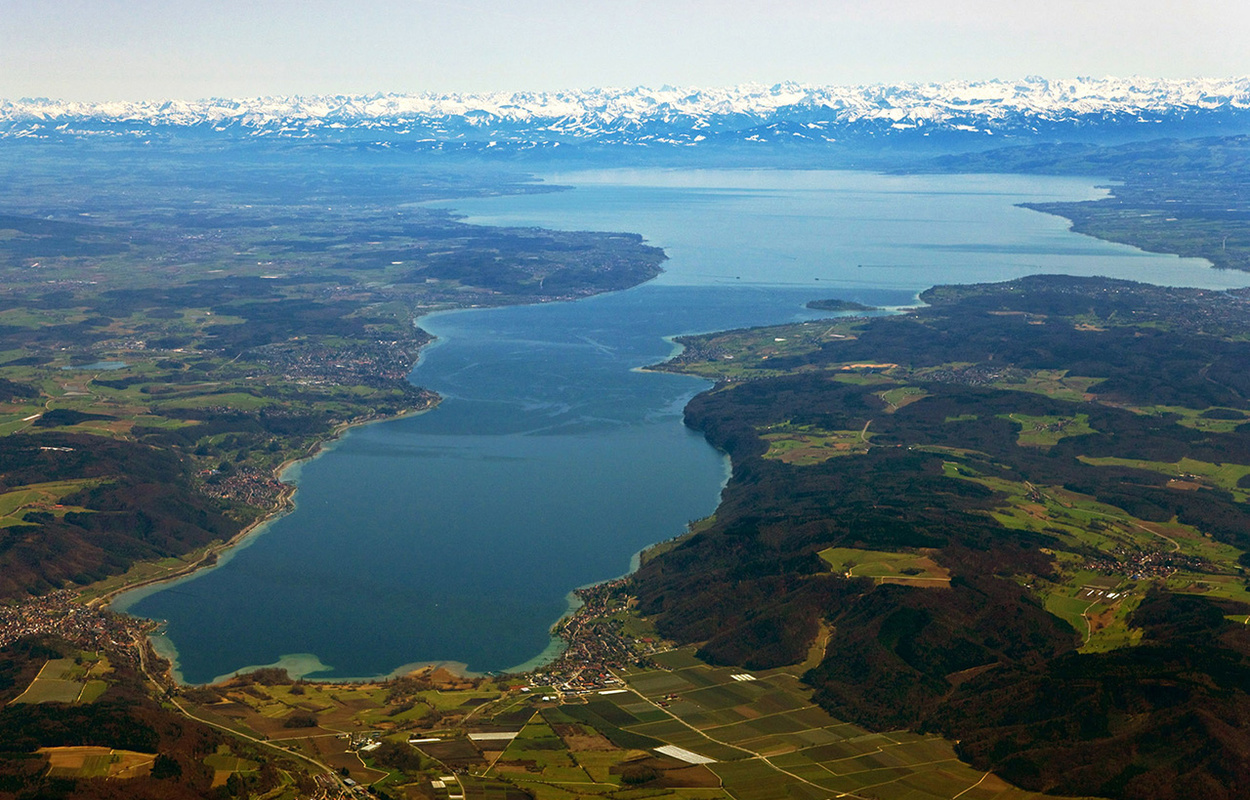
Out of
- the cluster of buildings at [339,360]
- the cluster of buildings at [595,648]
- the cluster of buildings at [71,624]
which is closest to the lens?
the cluster of buildings at [595,648]

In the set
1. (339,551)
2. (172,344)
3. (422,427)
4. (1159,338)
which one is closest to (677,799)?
(339,551)

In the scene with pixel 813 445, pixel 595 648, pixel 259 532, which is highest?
pixel 813 445

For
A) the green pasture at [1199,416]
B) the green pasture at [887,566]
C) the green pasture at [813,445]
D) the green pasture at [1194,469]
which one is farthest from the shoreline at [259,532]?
the green pasture at [1199,416]

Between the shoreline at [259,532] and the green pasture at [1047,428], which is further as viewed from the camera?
the green pasture at [1047,428]

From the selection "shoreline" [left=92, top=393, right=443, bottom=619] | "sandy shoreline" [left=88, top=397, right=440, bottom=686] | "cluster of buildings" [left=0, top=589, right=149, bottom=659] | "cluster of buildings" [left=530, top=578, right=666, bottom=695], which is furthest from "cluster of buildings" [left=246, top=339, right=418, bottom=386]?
"cluster of buildings" [left=530, top=578, right=666, bottom=695]

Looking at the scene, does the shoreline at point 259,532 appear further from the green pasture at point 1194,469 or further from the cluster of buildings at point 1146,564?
the green pasture at point 1194,469

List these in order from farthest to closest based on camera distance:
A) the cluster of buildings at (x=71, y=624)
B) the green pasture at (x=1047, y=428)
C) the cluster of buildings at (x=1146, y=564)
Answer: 1. the green pasture at (x=1047, y=428)
2. the cluster of buildings at (x=1146, y=564)
3. the cluster of buildings at (x=71, y=624)

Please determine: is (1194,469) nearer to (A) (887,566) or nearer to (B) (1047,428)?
(B) (1047,428)

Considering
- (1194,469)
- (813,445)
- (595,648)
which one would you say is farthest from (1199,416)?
(595,648)

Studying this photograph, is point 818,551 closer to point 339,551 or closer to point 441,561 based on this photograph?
point 441,561

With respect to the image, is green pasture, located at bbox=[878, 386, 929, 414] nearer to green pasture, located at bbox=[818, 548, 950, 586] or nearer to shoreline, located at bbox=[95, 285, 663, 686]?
green pasture, located at bbox=[818, 548, 950, 586]

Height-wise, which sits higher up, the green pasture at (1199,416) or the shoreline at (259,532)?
the green pasture at (1199,416)
